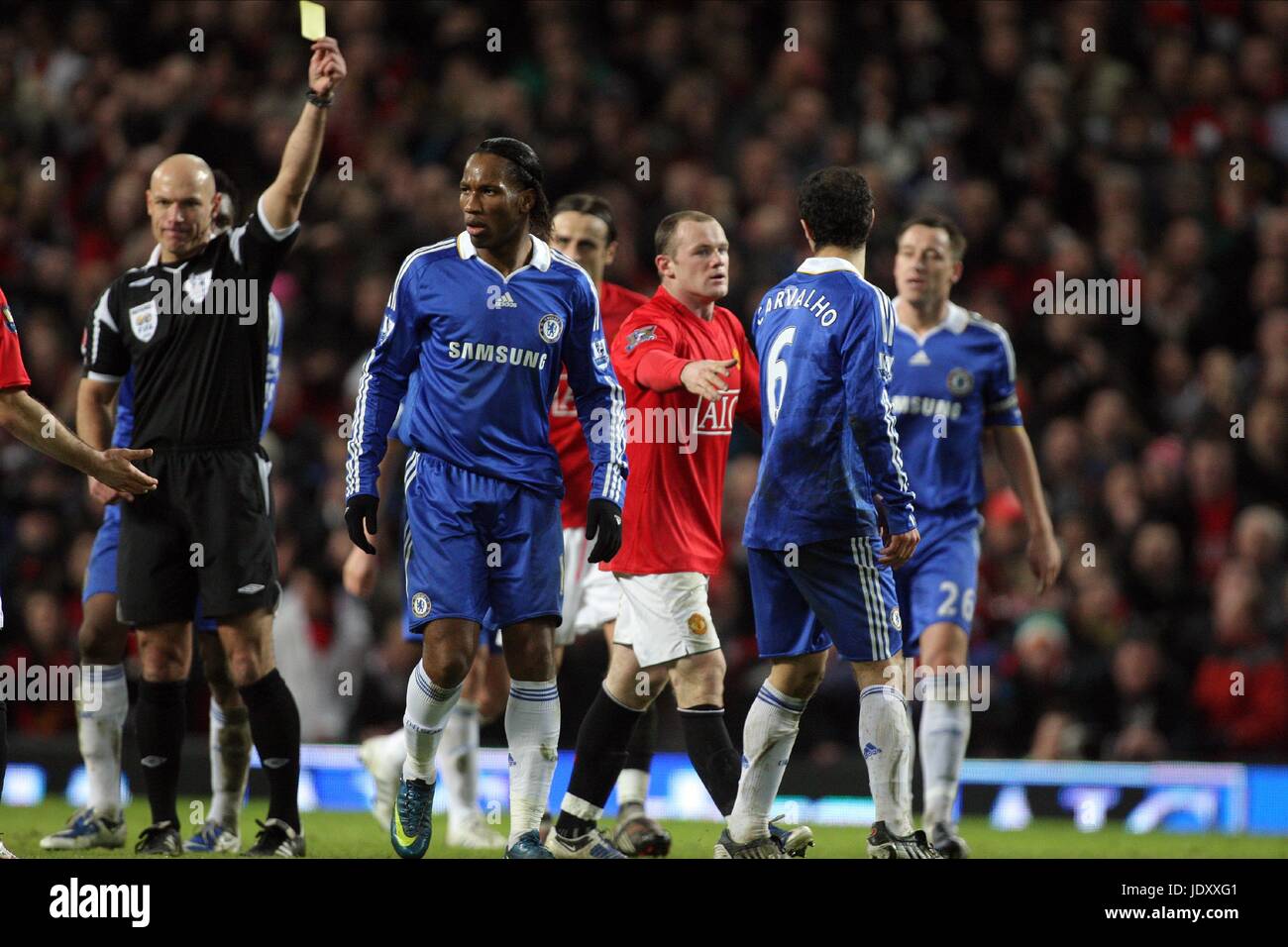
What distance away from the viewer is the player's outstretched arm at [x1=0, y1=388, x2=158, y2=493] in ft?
17.6

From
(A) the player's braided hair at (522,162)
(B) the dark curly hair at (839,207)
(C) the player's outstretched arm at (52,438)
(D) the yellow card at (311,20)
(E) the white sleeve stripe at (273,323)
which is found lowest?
(C) the player's outstretched arm at (52,438)

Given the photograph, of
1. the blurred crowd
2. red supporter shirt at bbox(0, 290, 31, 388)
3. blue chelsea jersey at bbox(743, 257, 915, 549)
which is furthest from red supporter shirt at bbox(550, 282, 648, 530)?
red supporter shirt at bbox(0, 290, 31, 388)

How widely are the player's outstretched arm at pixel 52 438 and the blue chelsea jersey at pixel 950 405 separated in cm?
344

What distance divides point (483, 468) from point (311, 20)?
1.63 meters

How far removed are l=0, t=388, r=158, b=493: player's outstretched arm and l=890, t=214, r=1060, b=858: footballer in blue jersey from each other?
3344 mm

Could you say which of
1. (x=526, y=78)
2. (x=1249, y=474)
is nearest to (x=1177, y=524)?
(x=1249, y=474)

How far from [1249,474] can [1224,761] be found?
8.02 ft

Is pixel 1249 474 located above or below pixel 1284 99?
below

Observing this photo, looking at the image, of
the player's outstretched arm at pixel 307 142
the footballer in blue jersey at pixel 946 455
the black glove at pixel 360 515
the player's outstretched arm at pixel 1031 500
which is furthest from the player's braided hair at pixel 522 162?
the player's outstretched arm at pixel 1031 500

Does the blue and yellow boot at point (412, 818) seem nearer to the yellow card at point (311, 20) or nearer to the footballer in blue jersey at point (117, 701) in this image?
the footballer in blue jersey at point (117, 701)

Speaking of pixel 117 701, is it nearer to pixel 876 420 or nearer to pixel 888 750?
pixel 888 750

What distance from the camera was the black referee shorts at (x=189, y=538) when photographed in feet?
20.7

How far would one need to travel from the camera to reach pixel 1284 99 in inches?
527
